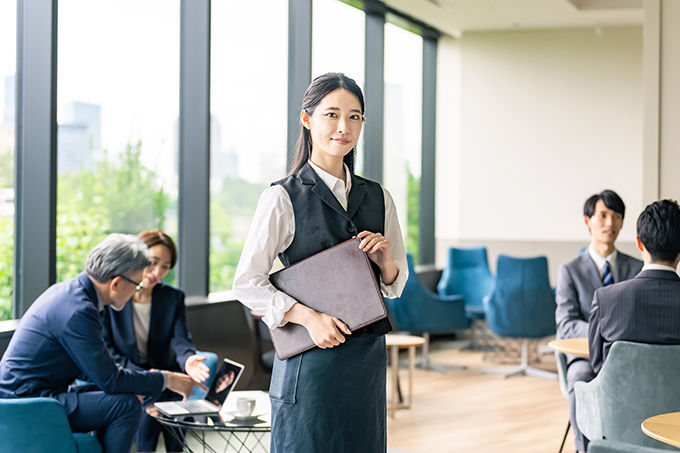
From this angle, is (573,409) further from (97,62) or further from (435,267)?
(435,267)

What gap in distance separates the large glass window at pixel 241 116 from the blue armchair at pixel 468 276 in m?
2.35

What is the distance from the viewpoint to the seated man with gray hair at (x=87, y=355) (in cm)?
281

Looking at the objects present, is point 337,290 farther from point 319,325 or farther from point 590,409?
point 590,409

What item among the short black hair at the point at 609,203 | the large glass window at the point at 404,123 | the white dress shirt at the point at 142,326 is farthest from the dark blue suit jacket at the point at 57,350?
the large glass window at the point at 404,123

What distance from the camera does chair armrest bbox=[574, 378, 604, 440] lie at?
2.74 metres

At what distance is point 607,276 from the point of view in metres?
3.92

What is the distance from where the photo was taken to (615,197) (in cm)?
399

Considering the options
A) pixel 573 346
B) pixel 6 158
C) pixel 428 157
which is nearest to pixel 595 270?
pixel 573 346

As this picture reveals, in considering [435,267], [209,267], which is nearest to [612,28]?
[435,267]

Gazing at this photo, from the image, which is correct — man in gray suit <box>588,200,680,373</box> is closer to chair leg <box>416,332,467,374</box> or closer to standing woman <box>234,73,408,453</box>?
standing woman <box>234,73,408,453</box>

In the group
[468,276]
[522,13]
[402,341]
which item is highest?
[522,13]

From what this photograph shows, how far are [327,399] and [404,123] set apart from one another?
6.77 m

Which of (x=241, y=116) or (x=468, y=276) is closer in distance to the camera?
(x=241, y=116)

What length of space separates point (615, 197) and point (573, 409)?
1214mm
